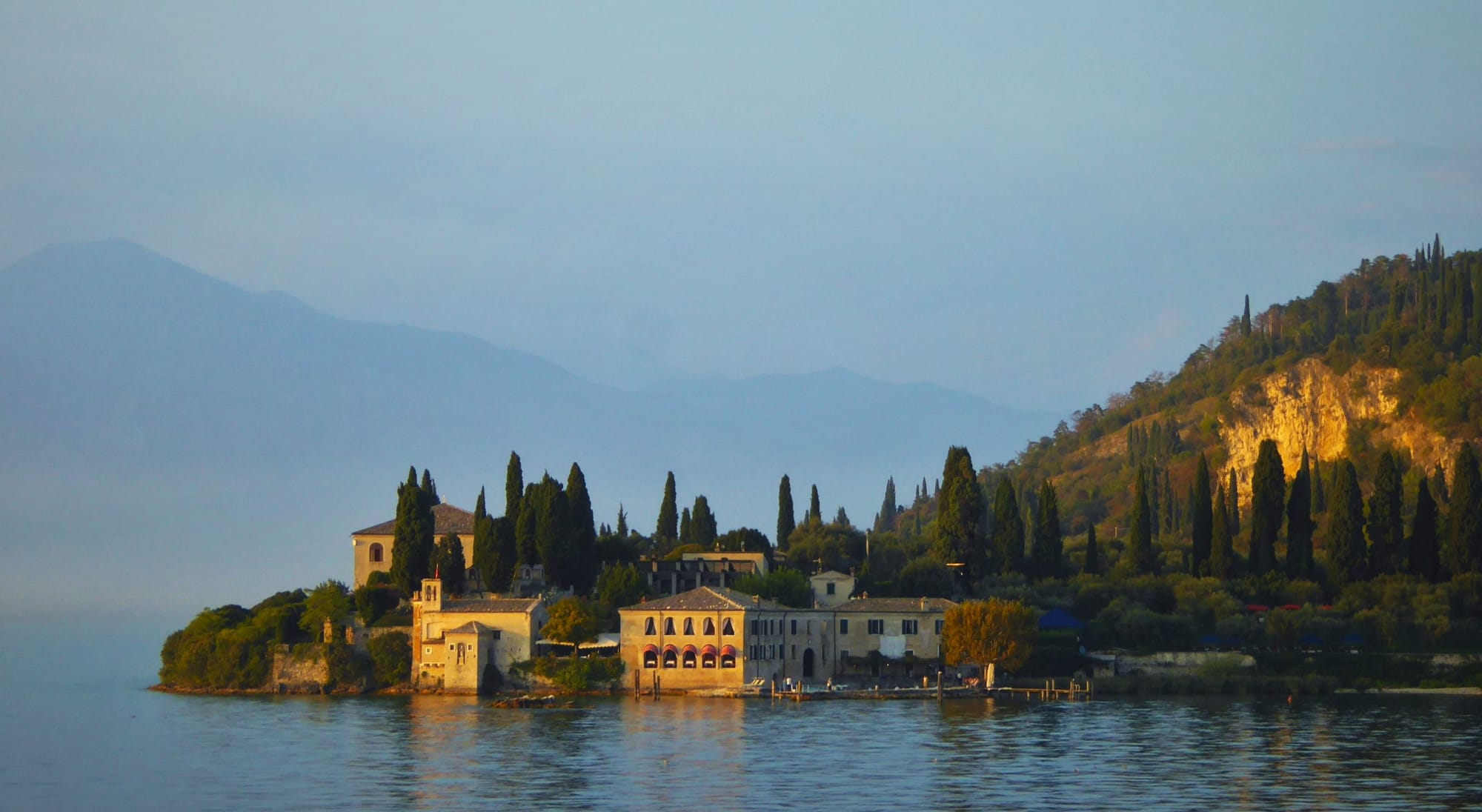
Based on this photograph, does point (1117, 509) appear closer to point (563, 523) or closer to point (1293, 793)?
point (563, 523)

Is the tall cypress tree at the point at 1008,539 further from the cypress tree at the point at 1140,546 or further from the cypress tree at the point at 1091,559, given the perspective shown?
the cypress tree at the point at 1140,546

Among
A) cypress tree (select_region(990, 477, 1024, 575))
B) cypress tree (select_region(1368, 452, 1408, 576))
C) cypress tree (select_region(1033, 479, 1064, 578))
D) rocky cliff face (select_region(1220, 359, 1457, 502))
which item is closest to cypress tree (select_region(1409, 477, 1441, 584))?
cypress tree (select_region(1368, 452, 1408, 576))

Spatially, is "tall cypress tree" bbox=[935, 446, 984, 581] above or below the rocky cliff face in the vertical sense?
below

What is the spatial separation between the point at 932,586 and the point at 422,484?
28.6 m

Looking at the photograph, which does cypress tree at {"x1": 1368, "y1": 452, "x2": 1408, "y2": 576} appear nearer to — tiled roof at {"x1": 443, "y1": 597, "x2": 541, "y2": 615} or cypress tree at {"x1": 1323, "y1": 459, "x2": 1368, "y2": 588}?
cypress tree at {"x1": 1323, "y1": 459, "x2": 1368, "y2": 588}

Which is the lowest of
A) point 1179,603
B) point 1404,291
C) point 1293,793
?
point 1293,793

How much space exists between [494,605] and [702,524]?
93.7 ft

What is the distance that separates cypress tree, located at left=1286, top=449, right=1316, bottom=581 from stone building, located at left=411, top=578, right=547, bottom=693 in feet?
123

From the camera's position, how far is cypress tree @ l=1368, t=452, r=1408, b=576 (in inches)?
3580

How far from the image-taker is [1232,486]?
423 feet

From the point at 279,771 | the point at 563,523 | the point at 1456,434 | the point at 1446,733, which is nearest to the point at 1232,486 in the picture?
the point at 1456,434

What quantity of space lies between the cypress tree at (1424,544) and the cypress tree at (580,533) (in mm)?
40077

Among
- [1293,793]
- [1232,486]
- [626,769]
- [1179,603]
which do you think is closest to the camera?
[1293,793]

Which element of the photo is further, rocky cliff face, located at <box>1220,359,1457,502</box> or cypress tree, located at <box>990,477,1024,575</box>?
rocky cliff face, located at <box>1220,359,1457,502</box>
